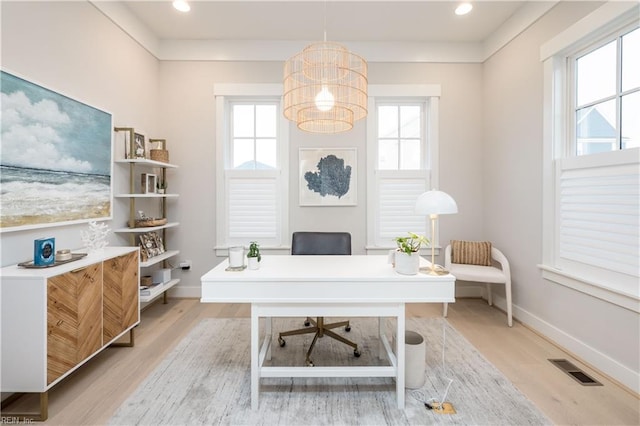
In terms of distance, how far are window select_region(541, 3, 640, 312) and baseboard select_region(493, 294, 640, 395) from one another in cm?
42

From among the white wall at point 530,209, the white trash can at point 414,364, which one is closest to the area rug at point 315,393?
the white trash can at point 414,364

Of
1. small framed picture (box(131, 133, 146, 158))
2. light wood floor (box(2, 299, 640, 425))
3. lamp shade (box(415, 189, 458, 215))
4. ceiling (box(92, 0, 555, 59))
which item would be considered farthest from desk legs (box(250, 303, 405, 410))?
ceiling (box(92, 0, 555, 59))

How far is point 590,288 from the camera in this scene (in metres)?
2.20

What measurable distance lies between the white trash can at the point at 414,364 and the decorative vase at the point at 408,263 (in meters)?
0.52

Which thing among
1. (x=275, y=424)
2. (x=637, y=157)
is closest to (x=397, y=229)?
(x=637, y=157)

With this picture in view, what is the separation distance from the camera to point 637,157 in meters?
1.90

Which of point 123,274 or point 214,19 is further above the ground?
point 214,19

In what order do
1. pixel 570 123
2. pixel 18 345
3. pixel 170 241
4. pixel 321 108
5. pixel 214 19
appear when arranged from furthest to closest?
pixel 170 241 → pixel 214 19 → pixel 570 123 → pixel 321 108 → pixel 18 345

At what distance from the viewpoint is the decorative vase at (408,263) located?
174 cm

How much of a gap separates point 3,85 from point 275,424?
8.25ft

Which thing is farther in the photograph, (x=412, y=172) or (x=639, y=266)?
(x=412, y=172)

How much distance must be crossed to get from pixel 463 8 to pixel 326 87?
218cm

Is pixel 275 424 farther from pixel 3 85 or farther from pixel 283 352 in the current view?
pixel 3 85

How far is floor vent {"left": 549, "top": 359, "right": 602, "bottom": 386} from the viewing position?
6.51 ft
